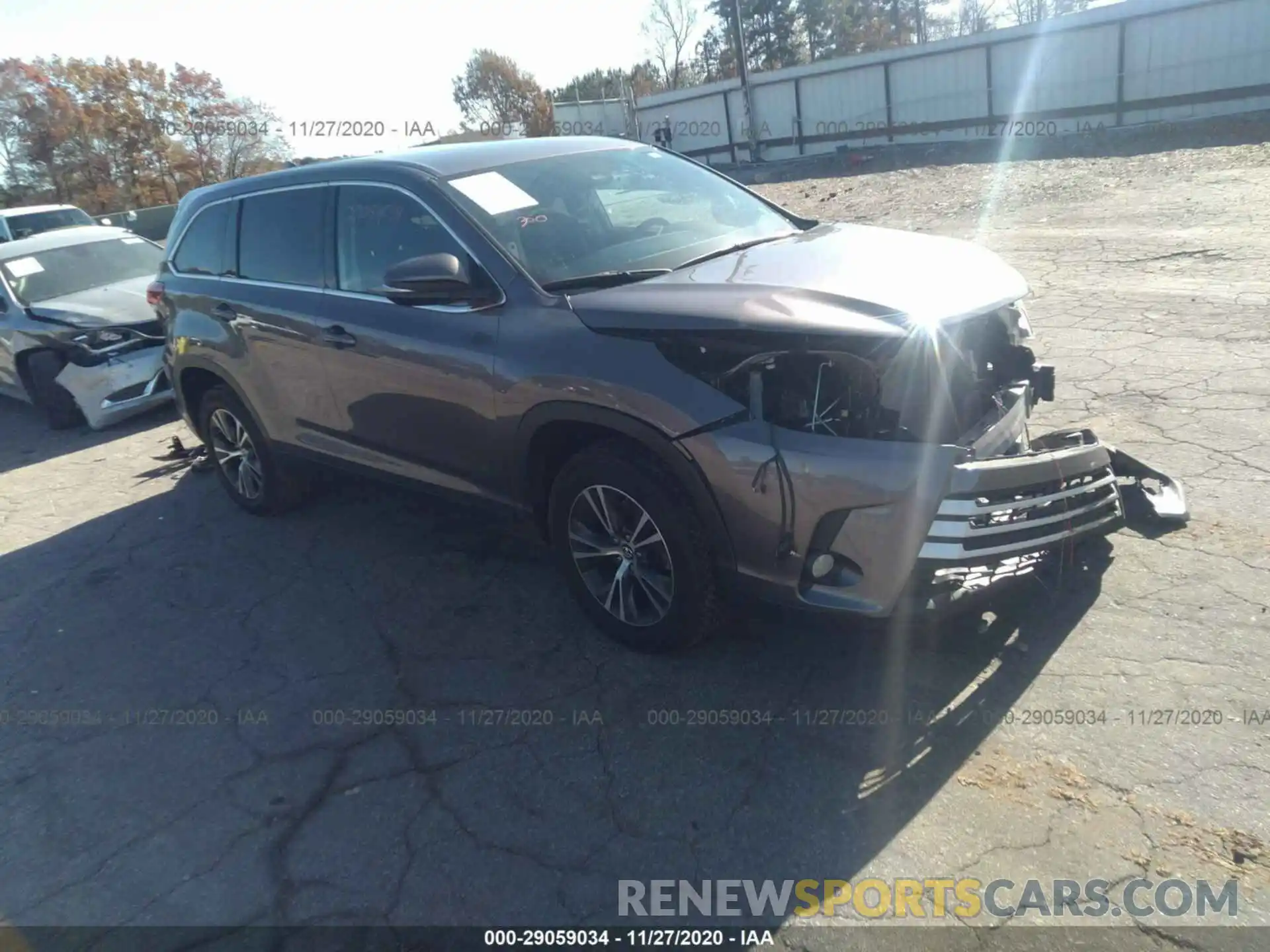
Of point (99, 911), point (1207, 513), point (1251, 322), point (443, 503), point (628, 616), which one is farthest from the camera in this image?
point (1251, 322)

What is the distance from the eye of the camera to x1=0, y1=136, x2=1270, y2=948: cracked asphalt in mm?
2811

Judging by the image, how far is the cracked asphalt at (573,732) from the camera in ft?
9.22

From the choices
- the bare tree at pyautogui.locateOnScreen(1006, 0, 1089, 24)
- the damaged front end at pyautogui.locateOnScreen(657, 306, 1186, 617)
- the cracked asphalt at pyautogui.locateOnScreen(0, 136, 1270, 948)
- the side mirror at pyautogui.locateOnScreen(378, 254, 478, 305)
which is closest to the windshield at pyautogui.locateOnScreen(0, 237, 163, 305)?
the cracked asphalt at pyautogui.locateOnScreen(0, 136, 1270, 948)

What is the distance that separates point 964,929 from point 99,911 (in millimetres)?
2605

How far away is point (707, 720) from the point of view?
3.44m

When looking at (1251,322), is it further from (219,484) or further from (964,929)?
(219,484)

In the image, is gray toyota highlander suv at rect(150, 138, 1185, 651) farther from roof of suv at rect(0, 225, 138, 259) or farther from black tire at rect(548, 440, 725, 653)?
roof of suv at rect(0, 225, 138, 259)

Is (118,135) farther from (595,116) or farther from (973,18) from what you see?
(973,18)

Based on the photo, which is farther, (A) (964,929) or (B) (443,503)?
(B) (443,503)

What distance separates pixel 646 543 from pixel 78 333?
7543 millimetres

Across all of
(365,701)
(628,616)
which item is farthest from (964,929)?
(365,701)

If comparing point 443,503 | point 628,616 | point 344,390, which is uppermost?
point 344,390

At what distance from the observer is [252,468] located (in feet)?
19.3

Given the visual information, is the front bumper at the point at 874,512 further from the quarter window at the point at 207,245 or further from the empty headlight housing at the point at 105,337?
the empty headlight housing at the point at 105,337
